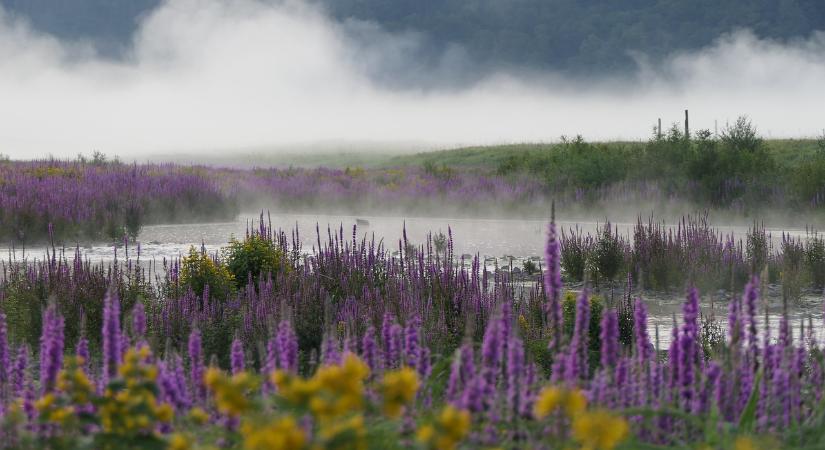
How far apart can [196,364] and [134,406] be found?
1196 mm

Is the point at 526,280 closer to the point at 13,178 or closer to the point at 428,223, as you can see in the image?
the point at 428,223

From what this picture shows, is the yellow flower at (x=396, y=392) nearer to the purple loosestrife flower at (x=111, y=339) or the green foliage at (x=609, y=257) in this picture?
the purple loosestrife flower at (x=111, y=339)

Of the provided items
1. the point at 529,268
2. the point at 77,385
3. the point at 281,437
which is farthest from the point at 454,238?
the point at 281,437

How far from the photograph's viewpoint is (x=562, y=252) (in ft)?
40.9

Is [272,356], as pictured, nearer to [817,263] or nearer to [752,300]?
[752,300]

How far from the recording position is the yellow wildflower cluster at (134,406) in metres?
2.46

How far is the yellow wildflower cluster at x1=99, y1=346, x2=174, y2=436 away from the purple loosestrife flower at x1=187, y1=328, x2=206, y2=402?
87 cm

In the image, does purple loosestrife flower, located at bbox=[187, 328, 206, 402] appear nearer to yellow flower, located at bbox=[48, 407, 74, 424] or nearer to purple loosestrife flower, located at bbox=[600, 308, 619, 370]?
yellow flower, located at bbox=[48, 407, 74, 424]

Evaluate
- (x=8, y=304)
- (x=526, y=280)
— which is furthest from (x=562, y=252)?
(x=8, y=304)

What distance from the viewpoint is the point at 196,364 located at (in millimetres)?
3650

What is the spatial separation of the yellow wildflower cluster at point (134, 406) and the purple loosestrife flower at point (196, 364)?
87 cm

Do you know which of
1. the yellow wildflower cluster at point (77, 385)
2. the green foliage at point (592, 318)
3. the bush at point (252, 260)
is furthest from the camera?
the bush at point (252, 260)

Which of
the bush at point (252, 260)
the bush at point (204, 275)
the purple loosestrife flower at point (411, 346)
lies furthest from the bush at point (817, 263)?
the purple loosestrife flower at point (411, 346)

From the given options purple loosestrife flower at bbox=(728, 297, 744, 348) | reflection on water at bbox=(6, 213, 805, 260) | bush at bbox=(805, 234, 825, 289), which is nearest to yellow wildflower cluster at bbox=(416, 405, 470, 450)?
purple loosestrife flower at bbox=(728, 297, 744, 348)
